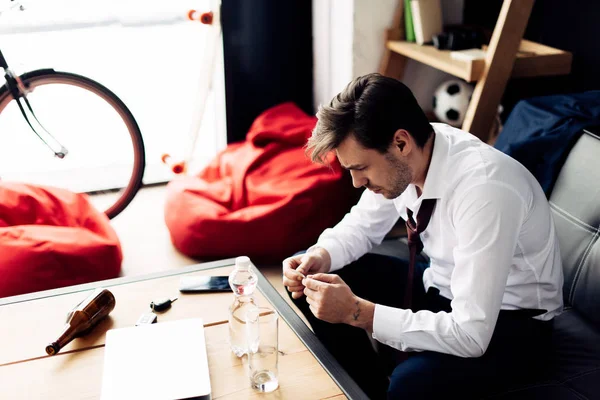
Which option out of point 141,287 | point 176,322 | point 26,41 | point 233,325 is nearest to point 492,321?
point 233,325

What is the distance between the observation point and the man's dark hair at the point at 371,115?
4.95 ft

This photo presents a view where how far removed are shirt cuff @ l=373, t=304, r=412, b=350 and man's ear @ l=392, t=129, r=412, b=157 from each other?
0.37m

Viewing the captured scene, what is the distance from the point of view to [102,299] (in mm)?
1556

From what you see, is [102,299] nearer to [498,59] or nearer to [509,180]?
[509,180]

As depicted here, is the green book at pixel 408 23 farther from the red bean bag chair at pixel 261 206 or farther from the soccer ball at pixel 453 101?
the red bean bag chair at pixel 261 206

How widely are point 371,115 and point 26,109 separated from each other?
181cm

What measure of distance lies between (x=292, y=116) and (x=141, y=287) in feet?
5.61

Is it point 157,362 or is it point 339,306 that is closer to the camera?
point 157,362

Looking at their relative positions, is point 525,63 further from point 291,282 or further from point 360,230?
point 291,282

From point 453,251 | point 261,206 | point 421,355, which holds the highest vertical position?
point 453,251

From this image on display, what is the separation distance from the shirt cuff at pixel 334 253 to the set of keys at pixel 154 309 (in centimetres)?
44

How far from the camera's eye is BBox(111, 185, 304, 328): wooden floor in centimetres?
269

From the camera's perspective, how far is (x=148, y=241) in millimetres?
2926

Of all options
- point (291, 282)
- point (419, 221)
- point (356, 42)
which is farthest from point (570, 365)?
point (356, 42)
